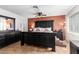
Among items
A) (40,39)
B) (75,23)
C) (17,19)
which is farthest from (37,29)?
(75,23)

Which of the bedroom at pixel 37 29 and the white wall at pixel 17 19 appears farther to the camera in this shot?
the white wall at pixel 17 19

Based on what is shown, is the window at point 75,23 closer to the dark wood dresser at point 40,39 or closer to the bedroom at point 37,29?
the bedroom at point 37,29

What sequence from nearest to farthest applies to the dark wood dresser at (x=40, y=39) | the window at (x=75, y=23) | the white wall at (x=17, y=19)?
the dark wood dresser at (x=40, y=39) < the window at (x=75, y=23) < the white wall at (x=17, y=19)

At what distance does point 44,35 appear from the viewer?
14.4 feet

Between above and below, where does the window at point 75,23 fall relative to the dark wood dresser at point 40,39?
above

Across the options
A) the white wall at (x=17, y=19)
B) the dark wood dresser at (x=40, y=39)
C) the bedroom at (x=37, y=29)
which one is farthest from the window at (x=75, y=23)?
the white wall at (x=17, y=19)

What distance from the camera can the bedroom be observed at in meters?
4.24

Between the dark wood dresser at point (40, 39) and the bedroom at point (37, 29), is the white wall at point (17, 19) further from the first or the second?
the dark wood dresser at point (40, 39)

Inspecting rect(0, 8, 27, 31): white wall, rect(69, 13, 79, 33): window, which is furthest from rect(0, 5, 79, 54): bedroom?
rect(69, 13, 79, 33): window

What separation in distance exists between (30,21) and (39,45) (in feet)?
12.4

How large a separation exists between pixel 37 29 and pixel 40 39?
4.20 ft

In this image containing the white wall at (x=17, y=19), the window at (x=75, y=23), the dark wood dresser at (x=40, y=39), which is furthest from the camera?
the white wall at (x=17, y=19)

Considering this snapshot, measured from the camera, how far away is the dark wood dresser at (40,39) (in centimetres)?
416
